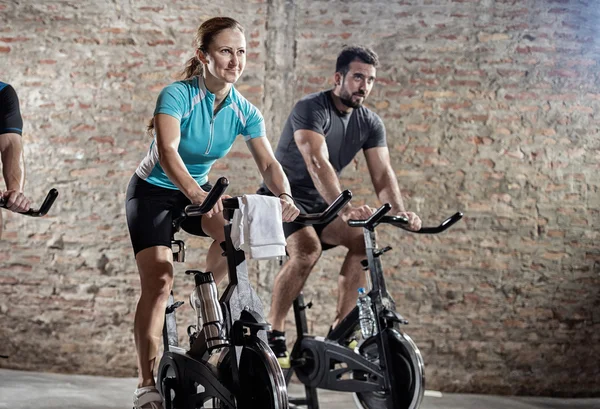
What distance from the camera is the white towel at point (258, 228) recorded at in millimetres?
2514

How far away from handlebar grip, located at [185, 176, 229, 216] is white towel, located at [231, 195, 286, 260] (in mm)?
160

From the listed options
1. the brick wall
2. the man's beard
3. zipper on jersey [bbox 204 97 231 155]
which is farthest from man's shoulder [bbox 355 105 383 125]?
zipper on jersey [bbox 204 97 231 155]

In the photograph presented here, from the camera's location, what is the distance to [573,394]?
4.79 meters

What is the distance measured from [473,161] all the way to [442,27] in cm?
93

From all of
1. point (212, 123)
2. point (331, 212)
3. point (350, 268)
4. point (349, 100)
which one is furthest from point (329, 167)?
point (331, 212)

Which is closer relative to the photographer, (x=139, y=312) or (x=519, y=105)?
(x=139, y=312)

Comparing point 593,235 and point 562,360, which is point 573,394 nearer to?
point 562,360

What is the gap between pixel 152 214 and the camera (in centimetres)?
284

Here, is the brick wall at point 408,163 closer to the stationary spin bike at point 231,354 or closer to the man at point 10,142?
the man at point 10,142

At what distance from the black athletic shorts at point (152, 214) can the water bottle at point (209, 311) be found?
0.85 feet

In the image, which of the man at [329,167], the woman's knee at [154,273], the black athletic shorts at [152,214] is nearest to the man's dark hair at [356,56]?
the man at [329,167]

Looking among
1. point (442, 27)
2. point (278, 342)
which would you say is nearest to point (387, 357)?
point (278, 342)

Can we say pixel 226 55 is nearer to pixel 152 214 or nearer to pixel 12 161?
pixel 152 214

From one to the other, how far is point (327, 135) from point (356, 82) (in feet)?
1.04
